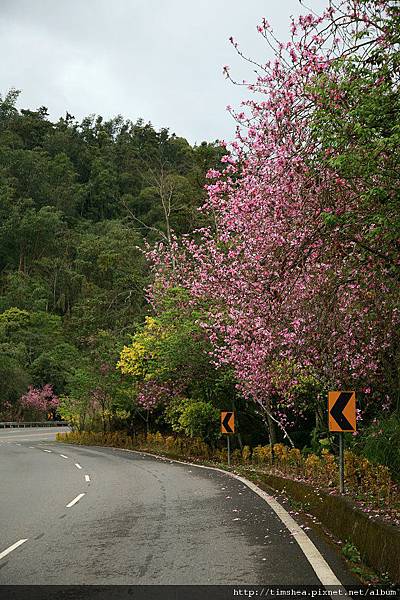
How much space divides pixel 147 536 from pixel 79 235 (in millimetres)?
90341

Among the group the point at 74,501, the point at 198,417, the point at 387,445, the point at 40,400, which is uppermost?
the point at 40,400

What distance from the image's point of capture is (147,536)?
9.79 meters

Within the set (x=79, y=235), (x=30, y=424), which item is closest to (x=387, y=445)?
(x=30, y=424)

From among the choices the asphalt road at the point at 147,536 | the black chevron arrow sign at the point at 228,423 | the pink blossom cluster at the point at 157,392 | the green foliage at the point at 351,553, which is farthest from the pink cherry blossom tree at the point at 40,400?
the green foliage at the point at 351,553

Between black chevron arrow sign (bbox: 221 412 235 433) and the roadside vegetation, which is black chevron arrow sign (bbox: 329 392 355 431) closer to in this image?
the roadside vegetation

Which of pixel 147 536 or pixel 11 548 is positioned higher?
pixel 147 536

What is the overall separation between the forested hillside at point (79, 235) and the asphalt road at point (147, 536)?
2063 centimetres

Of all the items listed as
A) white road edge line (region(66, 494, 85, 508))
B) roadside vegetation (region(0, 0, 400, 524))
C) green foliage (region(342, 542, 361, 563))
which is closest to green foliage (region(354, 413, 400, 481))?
roadside vegetation (region(0, 0, 400, 524))

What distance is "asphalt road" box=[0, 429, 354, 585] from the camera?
732 cm

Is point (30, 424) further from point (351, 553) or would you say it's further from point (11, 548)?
point (351, 553)

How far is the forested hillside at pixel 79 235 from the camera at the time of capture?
43.9 meters

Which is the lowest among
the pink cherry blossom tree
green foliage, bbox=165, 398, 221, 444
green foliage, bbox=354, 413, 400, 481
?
green foliage, bbox=354, 413, 400, 481

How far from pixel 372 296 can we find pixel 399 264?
1851 mm

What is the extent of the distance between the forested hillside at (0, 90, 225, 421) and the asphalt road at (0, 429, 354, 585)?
20.6m
